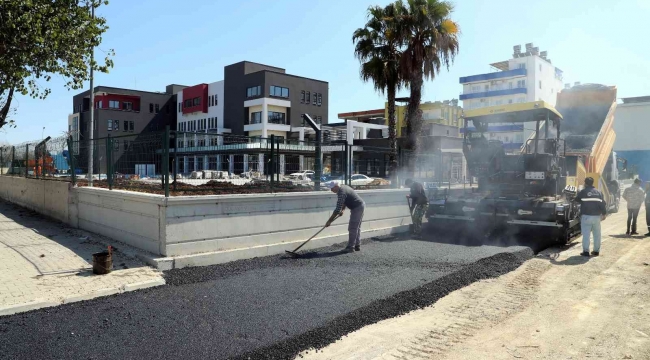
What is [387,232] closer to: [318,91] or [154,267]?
[154,267]

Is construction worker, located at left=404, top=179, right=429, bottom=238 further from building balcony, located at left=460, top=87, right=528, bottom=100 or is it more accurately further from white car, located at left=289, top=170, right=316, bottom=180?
building balcony, located at left=460, top=87, right=528, bottom=100

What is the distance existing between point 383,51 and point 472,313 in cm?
1337

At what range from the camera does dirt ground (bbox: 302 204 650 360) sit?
4266 millimetres

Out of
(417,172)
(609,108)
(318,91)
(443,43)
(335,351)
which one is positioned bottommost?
(335,351)

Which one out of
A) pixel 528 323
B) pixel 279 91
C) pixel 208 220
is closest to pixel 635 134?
pixel 528 323

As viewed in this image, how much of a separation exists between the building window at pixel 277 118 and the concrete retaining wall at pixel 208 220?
35.3m

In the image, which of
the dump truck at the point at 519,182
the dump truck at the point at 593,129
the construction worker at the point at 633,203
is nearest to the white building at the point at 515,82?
the dump truck at the point at 593,129

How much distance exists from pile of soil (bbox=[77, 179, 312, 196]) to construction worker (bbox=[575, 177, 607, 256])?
18.8 ft

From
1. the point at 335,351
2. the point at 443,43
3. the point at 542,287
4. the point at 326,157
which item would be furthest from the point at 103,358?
the point at 443,43

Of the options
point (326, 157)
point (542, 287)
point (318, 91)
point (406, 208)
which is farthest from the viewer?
point (318, 91)

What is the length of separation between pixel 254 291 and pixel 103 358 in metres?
2.28

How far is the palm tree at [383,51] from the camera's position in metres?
16.5

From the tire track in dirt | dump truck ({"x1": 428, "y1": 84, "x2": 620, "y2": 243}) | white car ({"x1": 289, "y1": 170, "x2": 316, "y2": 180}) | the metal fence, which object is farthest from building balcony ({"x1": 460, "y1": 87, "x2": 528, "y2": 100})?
the tire track in dirt

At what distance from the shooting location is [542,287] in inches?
261
